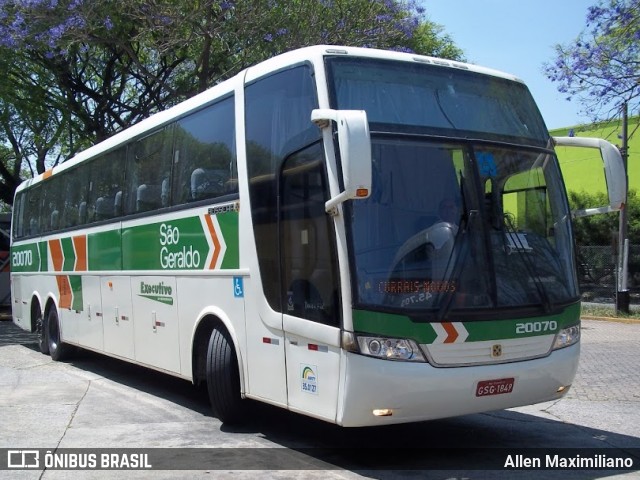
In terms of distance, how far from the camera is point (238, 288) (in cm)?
746

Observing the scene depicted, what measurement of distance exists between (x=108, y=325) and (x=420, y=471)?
6.20 metres

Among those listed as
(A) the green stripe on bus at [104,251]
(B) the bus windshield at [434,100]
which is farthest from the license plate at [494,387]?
(A) the green stripe on bus at [104,251]

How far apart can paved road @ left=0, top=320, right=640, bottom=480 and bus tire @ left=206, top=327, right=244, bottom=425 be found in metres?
0.21

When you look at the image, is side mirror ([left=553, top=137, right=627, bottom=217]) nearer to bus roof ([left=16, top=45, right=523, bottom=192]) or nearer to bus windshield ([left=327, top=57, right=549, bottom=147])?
bus windshield ([left=327, top=57, right=549, bottom=147])

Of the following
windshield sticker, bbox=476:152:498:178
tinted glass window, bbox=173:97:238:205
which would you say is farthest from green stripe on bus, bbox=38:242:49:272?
windshield sticker, bbox=476:152:498:178

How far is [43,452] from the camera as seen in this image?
7.03 meters

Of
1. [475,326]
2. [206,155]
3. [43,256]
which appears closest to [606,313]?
[43,256]

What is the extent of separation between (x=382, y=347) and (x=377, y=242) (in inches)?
32.0

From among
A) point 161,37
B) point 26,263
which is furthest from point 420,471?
point 161,37

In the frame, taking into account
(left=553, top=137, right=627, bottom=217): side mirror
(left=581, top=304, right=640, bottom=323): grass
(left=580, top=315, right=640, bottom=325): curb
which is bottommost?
(left=580, top=315, right=640, bottom=325): curb

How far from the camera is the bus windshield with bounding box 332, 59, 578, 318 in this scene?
233 inches

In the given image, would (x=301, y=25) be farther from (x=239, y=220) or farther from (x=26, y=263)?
(x=239, y=220)

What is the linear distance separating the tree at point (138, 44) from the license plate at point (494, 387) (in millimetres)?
12227

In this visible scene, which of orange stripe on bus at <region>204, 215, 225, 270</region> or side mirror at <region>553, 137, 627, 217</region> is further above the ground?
side mirror at <region>553, 137, 627, 217</region>
